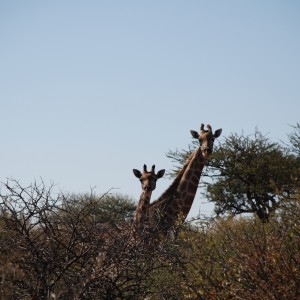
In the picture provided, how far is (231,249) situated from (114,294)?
1381 millimetres

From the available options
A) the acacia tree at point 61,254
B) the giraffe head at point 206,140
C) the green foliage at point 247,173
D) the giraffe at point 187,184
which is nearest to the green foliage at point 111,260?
the acacia tree at point 61,254

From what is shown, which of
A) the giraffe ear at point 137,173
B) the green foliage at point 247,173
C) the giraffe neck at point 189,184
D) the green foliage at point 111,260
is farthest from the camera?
the green foliage at point 247,173

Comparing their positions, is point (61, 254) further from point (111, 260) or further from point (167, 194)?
point (167, 194)

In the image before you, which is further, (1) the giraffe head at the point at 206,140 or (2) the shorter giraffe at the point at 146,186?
(1) the giraffe head at the point at 206,140

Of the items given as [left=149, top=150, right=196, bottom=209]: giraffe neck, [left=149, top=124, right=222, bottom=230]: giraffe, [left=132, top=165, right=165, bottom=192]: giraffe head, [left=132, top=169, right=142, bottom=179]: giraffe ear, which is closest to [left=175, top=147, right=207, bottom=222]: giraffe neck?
[left=149, top=124, right=222, bottom=230]: giraffe

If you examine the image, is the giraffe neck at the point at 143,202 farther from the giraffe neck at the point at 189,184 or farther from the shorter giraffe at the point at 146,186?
the giraffe neck at the point at 189,184

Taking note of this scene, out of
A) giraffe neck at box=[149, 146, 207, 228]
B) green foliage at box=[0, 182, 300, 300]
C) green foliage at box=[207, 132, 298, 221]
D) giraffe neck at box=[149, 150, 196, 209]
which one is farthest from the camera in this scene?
green foliage at box=[207, 132, 298, 221]

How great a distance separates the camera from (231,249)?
7.83m

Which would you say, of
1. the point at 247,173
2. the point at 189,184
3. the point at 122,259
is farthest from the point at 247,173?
the point at 122,259

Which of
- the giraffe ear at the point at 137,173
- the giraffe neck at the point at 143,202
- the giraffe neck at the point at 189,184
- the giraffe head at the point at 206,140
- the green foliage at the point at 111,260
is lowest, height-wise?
the green foliage at the point at 111,260

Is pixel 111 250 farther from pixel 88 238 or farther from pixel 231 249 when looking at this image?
pixel 231 249

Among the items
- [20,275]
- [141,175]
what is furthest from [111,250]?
[141,175]

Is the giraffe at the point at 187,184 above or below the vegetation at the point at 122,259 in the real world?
above

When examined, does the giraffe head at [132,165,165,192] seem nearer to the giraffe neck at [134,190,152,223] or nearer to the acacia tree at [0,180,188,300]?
the giraffe neck at [134,190,152,223]
